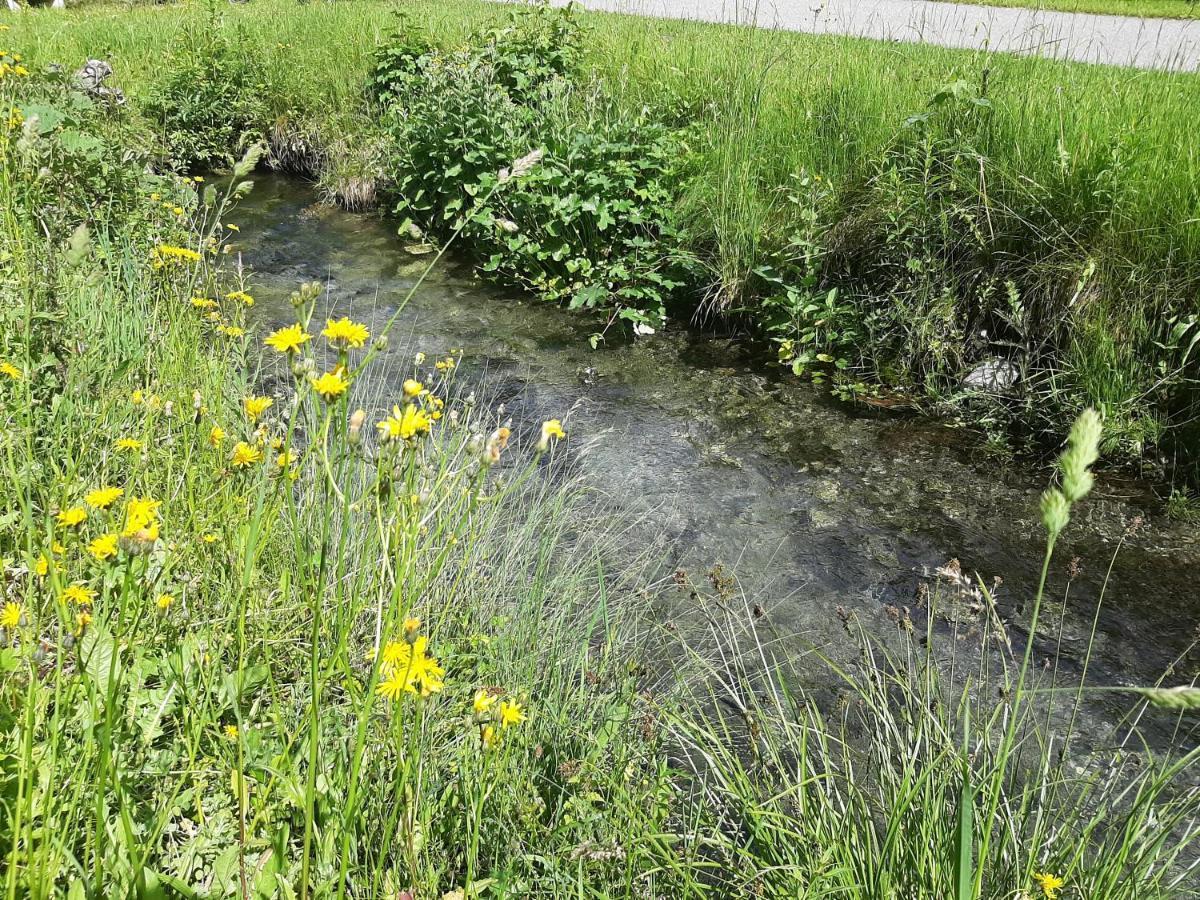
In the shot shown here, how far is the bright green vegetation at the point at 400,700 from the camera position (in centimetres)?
136

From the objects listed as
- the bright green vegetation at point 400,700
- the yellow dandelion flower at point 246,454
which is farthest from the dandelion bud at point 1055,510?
the yellow dandelion flower at point 246,454

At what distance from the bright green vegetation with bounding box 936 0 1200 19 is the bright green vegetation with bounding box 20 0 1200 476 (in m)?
4.83

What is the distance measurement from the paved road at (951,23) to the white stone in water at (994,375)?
388cm

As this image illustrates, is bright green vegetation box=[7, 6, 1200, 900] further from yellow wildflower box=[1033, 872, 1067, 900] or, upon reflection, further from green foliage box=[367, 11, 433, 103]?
green foliage box=[367, 11, 433, 103]

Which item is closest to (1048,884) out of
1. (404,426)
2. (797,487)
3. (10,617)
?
(404,426)

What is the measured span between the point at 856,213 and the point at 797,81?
169 cm

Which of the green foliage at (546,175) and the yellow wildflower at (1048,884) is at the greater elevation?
the green foliage at (546,175)

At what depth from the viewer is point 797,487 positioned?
4344 millimetres

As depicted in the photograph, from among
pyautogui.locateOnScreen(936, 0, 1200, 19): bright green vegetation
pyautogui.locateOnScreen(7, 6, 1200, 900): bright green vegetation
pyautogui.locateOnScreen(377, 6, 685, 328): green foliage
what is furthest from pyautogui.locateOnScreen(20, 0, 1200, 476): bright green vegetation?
pyautogui.locateOnScreen(936, 0, 1200, 19): bright green vegetation

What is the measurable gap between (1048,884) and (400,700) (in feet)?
4.05

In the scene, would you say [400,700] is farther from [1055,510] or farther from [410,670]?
[1055,510]

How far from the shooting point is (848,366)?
5191 millimetres

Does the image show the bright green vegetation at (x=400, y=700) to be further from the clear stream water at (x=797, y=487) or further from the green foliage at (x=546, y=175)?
the green foliage at (x=546, y=175)

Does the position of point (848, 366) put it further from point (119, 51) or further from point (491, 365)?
point (119, 51)
